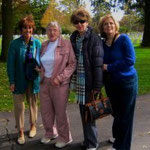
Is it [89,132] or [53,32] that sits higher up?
[53,32]

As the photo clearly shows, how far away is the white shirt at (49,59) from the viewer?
4223mm

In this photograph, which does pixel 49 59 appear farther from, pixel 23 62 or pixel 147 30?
pixel 147 30

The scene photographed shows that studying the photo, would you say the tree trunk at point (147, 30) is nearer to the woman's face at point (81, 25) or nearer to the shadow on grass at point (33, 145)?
the shadow on grass at point (33, 145)

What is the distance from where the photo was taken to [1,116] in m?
6.09

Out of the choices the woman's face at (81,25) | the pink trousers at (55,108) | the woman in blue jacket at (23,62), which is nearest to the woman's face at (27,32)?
the woman in blue jacket at (23,62)

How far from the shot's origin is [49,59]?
4.22 meters

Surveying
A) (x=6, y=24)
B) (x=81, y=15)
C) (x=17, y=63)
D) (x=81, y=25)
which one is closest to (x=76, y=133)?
(x=17, y=63)

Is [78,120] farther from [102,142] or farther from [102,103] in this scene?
[102,103]

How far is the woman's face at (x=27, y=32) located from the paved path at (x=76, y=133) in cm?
167

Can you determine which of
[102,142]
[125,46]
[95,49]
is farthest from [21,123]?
[125,46]

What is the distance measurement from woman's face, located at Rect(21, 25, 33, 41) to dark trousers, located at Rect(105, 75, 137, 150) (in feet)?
4.68

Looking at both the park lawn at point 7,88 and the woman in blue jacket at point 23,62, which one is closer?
the woman in blue jacket at point 23,62

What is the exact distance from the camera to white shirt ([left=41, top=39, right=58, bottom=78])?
166 inches

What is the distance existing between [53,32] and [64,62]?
0.47 metres
